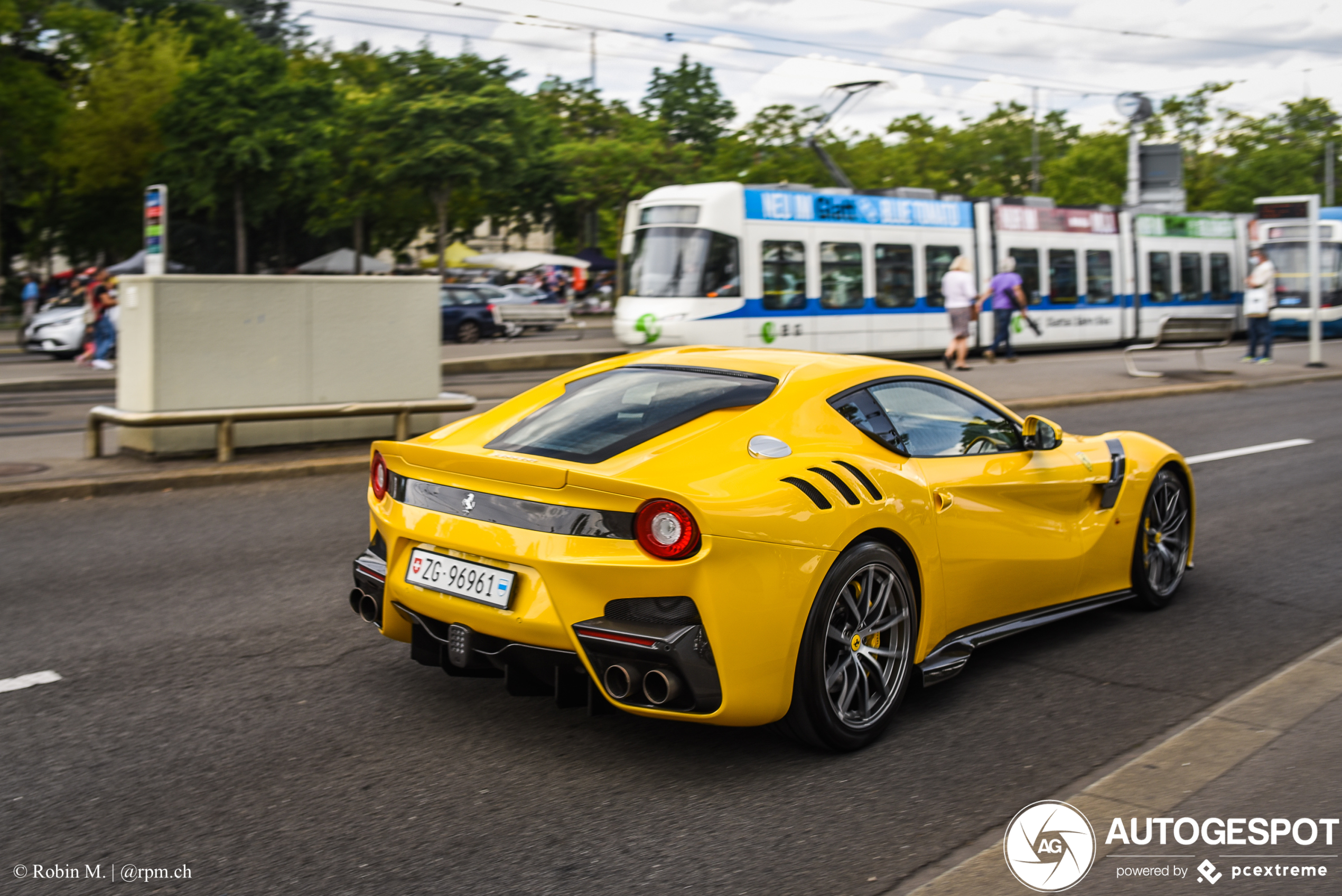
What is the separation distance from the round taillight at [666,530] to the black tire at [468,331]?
2838 centimetres

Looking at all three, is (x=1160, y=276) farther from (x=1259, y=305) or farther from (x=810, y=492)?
(x=810, y=492)

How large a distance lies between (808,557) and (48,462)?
26.2ft

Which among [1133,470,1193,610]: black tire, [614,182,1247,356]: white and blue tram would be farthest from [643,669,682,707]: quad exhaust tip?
[614,182,1247,356]: white and blue tram

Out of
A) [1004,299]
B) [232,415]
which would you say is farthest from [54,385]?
[1004,299]

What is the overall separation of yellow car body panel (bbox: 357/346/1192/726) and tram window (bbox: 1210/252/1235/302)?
98.3 feet

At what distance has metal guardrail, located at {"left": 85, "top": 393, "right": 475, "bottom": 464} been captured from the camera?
9.62m

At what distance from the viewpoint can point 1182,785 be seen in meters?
3.66

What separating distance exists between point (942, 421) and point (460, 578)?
198 centimetres

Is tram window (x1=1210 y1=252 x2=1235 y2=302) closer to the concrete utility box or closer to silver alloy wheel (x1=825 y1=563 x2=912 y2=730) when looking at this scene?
the concrete utility box

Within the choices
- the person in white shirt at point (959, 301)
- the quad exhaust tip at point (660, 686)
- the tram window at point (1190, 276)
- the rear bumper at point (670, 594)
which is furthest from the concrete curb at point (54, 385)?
the tram window at point (1190, 276)

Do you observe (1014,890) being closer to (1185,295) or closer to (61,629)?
(61,629)

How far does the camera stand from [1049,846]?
3324 mm

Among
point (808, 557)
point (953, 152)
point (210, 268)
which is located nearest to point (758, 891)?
point (808, 557)

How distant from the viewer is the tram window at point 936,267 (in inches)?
976
